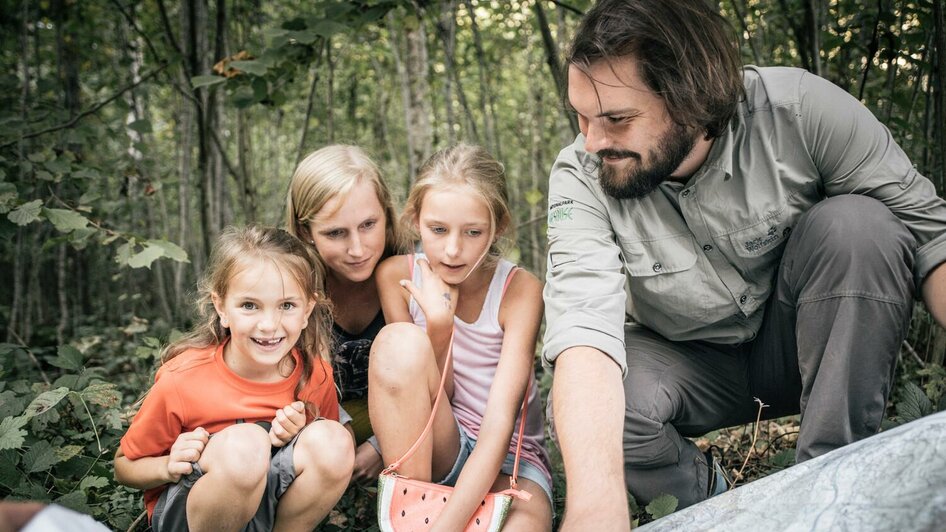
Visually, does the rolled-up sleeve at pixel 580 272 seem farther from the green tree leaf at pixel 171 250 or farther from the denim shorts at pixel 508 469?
the green tree leaf at pixel 171 250

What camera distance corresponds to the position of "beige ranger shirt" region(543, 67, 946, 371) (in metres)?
1.80

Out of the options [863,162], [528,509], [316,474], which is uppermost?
[863,162]

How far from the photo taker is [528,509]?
186 cm

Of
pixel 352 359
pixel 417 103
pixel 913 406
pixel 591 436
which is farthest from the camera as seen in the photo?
pixel 417 103

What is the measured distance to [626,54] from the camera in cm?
185

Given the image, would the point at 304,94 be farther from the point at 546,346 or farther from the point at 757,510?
the point at 757,510

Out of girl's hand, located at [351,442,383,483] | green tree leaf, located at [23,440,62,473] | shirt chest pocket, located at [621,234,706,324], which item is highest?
shirt chest pocket, located at [621,234,706,324]

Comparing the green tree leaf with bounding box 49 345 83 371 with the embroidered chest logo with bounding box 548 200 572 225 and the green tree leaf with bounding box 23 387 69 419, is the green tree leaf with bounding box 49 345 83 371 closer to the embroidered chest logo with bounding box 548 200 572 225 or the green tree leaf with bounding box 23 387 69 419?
the green tree leaf with bounding box 23 387 69 419

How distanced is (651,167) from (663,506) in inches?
34.2

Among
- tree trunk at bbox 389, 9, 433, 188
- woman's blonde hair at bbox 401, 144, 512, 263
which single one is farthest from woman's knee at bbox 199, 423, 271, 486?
tree trunk at bbox 389, 9, 433, 188

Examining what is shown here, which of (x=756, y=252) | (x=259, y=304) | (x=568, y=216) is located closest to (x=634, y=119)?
(x=568, y=216)

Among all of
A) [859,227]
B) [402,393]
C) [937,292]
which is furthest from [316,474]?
[937,292]

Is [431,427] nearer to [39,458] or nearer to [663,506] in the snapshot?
[663,506]

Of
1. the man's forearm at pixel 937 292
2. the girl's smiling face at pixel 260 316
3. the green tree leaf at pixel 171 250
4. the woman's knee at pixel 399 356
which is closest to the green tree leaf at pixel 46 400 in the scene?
the girl's smiling face at pixel 260 316
